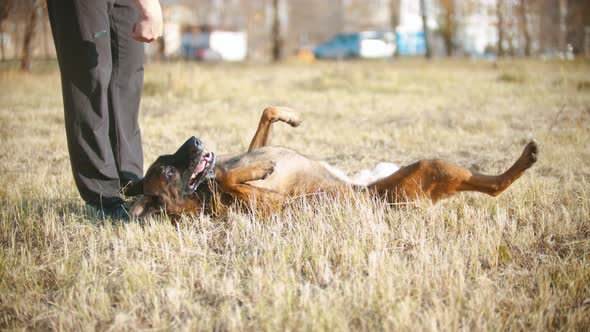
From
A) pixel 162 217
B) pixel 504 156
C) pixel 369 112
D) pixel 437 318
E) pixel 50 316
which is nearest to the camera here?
pixel 437 318

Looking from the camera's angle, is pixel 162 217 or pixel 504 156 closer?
pixel 162 217

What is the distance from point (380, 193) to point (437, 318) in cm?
131

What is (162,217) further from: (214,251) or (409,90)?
(409,90)

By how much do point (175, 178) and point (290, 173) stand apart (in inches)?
30.9

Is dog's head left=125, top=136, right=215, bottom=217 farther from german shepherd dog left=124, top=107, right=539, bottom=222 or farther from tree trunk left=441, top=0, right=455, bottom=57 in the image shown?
tree trunk left=441, top=0, right=455, bottom=57

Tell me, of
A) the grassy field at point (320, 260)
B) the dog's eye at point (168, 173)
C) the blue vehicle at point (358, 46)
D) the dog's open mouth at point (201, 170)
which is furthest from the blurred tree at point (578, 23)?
the dog's eye at point (168, 173)

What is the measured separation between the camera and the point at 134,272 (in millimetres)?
2529

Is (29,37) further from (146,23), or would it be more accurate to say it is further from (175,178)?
(175,178)

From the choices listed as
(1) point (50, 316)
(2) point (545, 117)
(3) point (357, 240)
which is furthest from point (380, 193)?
(2) point (545, 117)

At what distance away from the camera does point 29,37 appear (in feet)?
40.2

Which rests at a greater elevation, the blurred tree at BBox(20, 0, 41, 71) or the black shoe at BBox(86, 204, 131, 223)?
the blurred tree at BBox(20, 0, 41, 71)

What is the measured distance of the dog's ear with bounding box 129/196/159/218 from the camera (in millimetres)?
3248

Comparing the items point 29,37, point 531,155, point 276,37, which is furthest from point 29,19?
point 276,37

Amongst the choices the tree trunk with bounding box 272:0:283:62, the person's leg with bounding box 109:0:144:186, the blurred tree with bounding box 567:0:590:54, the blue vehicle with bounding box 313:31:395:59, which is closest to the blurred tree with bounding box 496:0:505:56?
the blurred tree with bounding box 567:0:590:54
